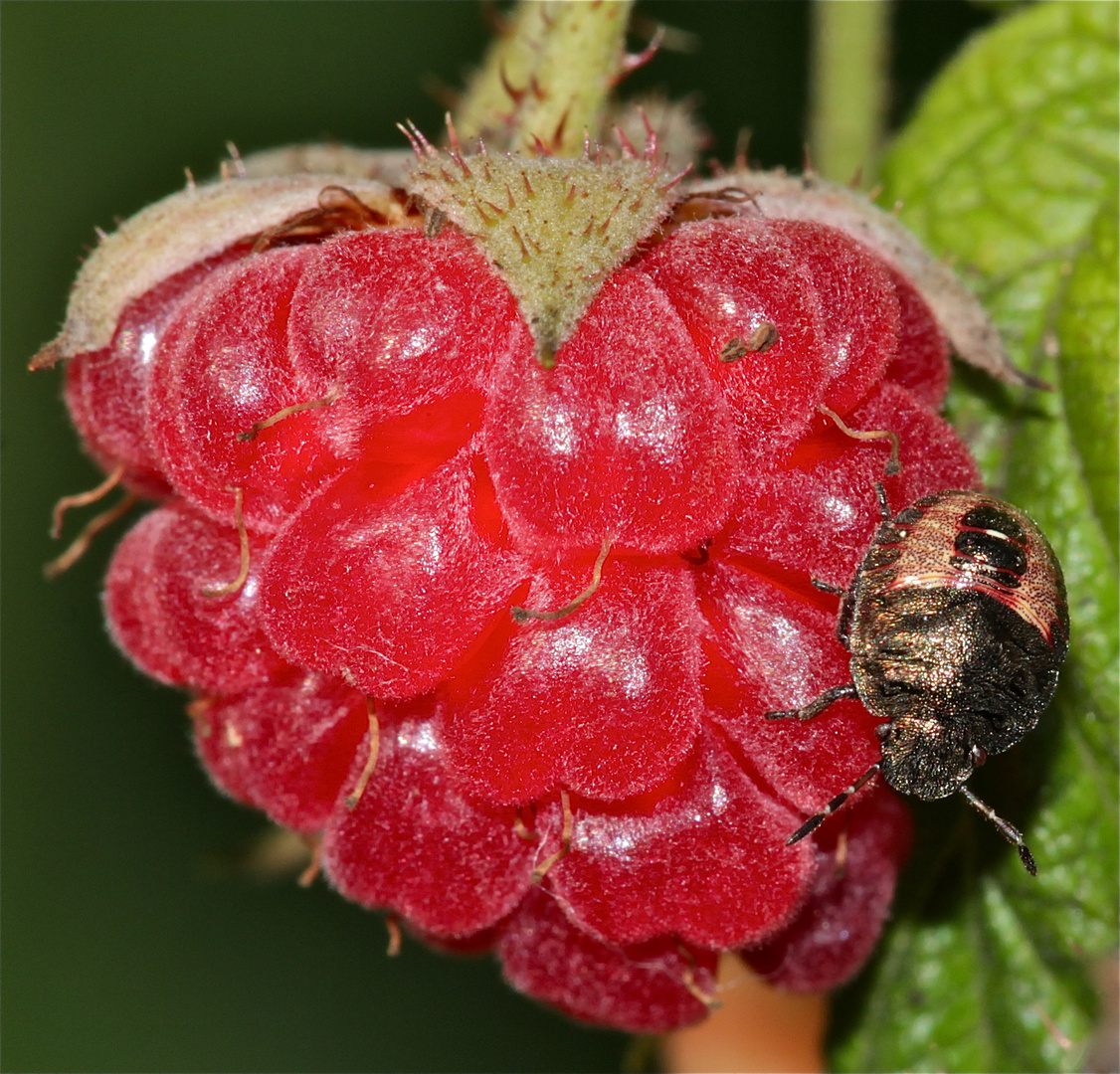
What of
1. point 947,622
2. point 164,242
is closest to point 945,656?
point 947,622

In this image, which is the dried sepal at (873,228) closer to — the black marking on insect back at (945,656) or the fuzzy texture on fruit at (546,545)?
the fuzzy texture on fruit at (546,545)

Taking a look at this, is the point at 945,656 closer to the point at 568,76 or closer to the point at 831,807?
the point at 831,807

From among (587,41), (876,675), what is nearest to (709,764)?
(876,675)

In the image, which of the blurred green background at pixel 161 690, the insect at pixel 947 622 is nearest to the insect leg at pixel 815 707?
the insect at pixel 947 622

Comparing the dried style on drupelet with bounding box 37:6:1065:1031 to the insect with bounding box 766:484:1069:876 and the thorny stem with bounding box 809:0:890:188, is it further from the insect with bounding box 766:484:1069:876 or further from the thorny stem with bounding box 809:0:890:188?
the thorny stem with bounding box 809:0:890:188

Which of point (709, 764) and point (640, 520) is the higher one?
point (640, 520)

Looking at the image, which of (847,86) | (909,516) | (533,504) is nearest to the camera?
(533,504)

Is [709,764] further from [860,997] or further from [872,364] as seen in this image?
[860,997]
